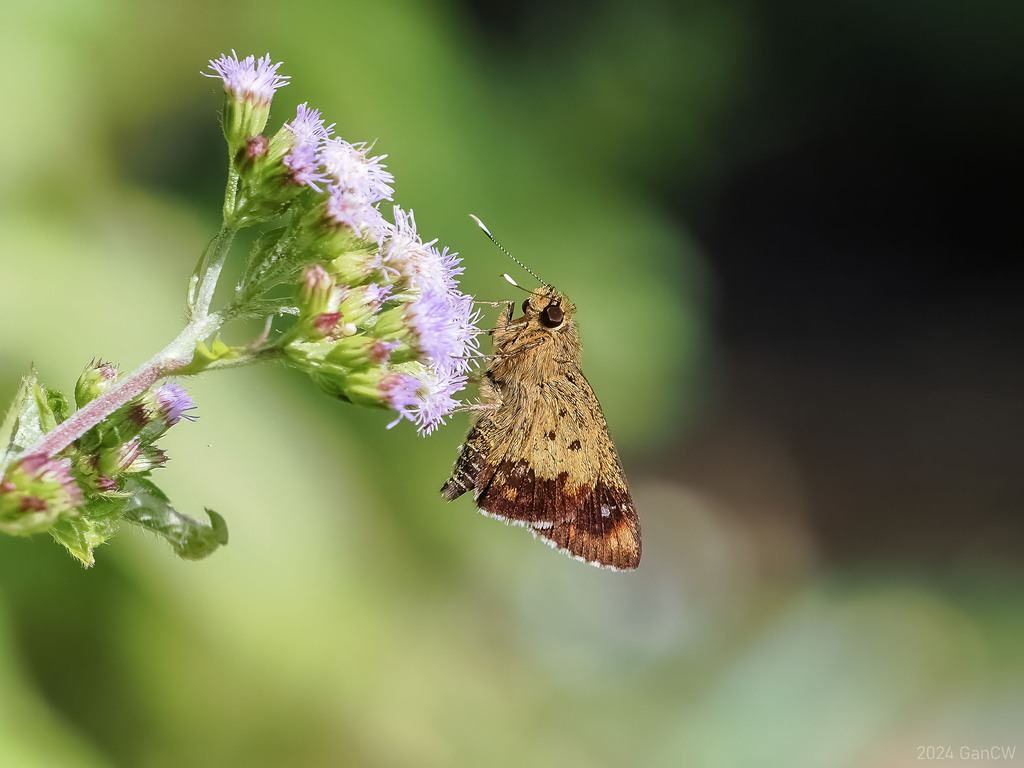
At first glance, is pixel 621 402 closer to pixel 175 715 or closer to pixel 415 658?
pixel 415 658

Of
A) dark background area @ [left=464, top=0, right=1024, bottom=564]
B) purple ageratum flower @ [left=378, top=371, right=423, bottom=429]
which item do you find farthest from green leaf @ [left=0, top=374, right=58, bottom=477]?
dark background area @ [left=464, top=0, right=1024, bottom=564]

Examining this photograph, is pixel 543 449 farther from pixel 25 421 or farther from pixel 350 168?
pixel 25 421

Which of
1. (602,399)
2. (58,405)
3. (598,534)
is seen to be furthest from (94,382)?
(602,399)

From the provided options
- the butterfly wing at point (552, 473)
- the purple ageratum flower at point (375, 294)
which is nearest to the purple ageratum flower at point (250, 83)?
Answer: the purple ageratum flower at point (375, 294)

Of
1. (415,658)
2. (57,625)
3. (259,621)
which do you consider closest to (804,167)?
(415,658)

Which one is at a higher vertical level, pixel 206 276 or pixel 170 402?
pixel 206 276

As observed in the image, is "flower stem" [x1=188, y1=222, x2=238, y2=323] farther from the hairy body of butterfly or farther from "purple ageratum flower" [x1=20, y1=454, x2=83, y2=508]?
the hairy body of butterfly

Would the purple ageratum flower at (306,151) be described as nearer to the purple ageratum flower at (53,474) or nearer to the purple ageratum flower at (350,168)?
the purple ageratum flower at (350,168)
